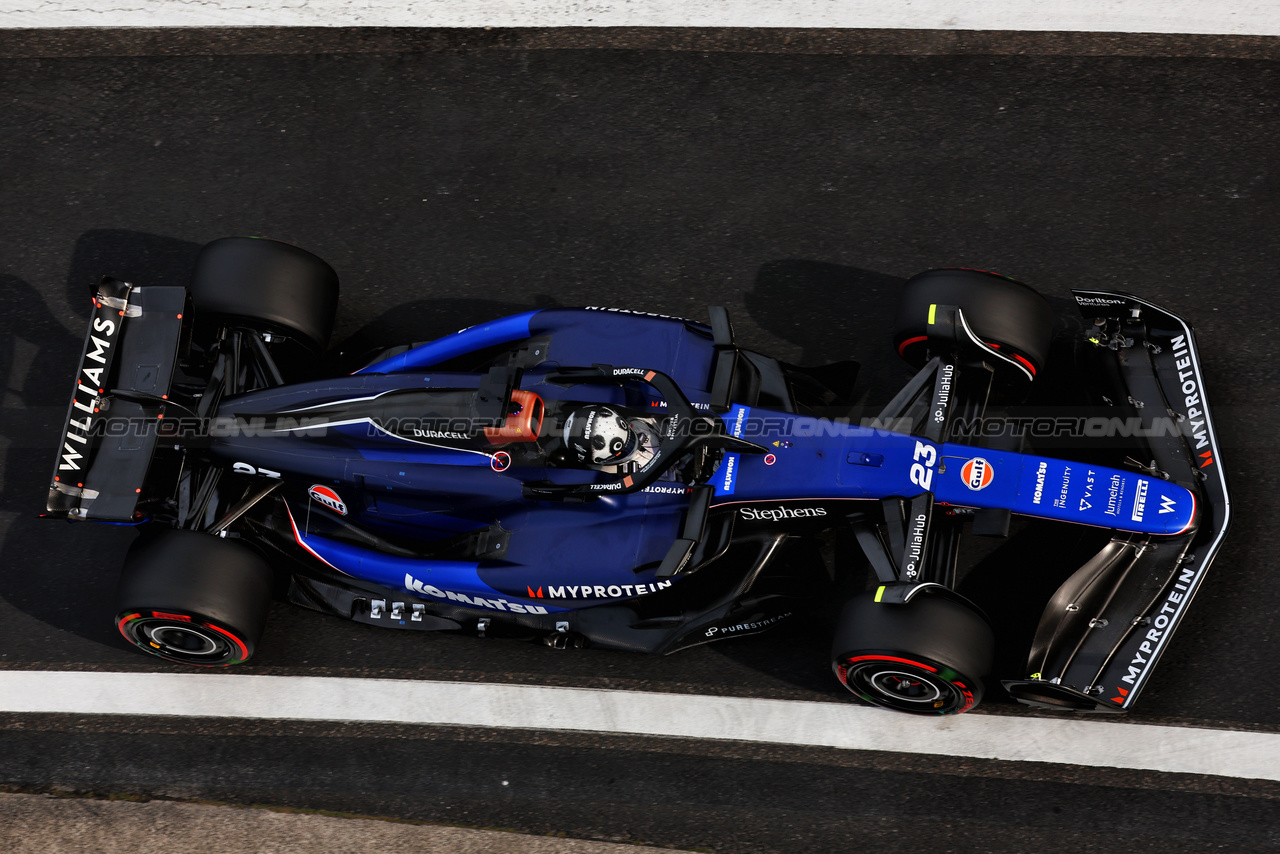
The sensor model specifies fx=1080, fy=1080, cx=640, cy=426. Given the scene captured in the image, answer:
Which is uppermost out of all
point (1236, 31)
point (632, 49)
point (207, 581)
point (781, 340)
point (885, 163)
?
point (1236, 31)

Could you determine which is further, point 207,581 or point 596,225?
point 596,225

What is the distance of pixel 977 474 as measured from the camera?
550cm

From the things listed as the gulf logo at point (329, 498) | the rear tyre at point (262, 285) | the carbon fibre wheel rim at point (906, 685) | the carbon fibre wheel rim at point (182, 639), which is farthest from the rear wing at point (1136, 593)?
the rear tyre at point (262, 285)

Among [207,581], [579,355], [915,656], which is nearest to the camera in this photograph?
[915,656]

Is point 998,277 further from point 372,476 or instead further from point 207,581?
point 207,581

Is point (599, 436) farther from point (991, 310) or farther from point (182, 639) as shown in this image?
point (182, 639)

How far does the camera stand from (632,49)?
302 inches

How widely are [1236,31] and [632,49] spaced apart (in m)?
4.11

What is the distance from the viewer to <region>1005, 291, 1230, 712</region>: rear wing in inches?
212

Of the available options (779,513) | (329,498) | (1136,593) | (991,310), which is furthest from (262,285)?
(1136,593)

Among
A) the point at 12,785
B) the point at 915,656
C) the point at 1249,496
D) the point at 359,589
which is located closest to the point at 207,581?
the point at 359,589

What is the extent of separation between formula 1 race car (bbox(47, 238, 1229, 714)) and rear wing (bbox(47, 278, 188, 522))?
1 cm

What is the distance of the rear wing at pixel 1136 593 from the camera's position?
538 cm

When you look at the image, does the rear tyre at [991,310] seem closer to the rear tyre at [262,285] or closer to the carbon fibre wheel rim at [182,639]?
the rear tyre at [262,285]
